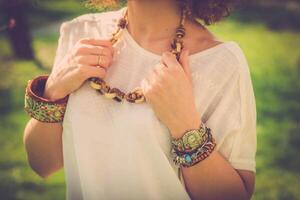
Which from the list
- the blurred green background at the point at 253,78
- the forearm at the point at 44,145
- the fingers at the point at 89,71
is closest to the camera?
the fingers at the point at 89,71

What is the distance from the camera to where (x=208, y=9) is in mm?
2076

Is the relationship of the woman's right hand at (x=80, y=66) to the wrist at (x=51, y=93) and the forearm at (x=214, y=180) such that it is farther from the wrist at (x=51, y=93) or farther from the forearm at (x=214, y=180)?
the forearm at (x=214, y=180)

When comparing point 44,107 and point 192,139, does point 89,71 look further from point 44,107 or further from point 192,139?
point 192,139

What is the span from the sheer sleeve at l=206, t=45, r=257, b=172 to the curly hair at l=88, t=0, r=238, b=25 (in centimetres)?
24

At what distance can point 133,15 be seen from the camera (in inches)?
83.5

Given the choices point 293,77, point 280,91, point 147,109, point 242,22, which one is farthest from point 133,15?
point 242,22

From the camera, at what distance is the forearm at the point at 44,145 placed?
2.11 metres

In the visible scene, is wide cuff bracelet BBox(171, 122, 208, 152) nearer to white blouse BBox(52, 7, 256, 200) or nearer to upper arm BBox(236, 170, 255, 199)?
white blouse BBox(52, 7, 256, 200)

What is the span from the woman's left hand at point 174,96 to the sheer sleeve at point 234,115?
0.10m

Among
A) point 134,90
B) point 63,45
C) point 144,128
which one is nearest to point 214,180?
point 144,128

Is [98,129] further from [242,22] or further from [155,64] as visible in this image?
[242,22]

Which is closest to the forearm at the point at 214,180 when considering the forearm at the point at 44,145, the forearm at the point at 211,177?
the forearm at the point at 211,177

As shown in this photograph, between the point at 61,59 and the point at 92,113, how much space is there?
13.7 inches

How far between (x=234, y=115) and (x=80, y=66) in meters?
0.59
